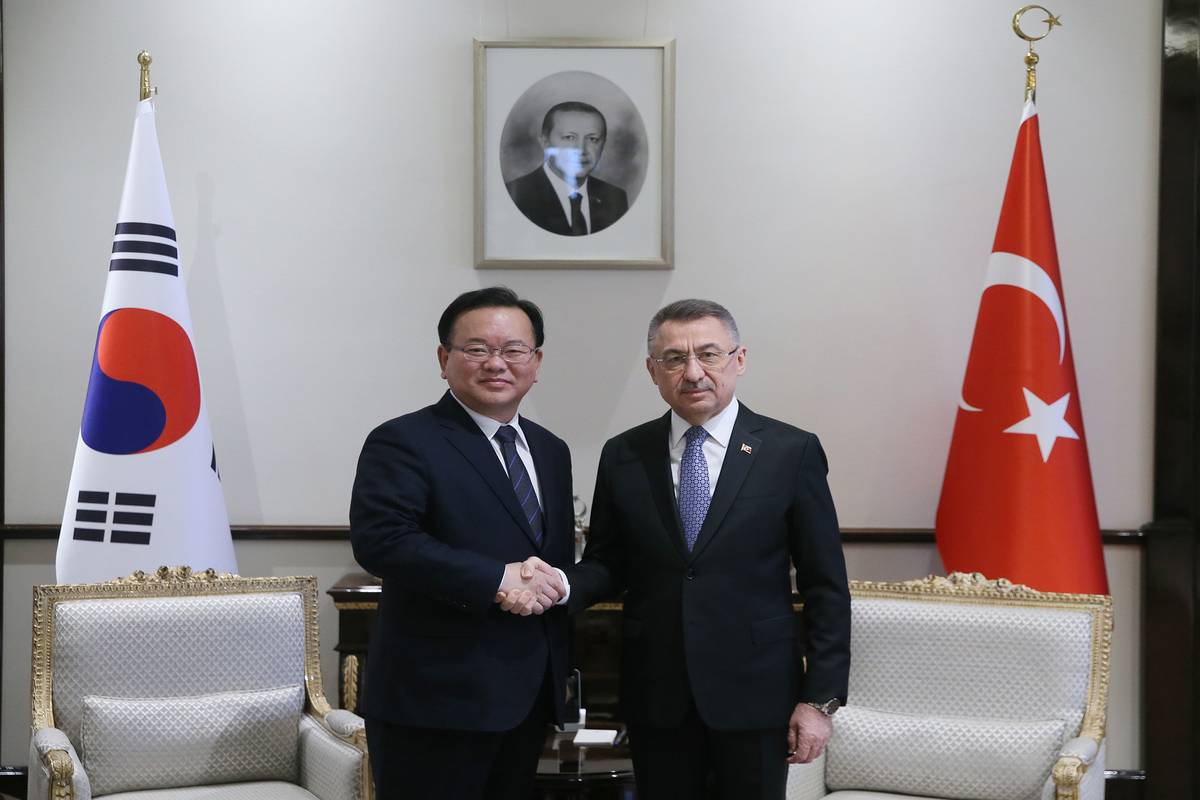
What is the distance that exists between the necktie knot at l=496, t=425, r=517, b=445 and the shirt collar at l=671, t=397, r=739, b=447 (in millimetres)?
335

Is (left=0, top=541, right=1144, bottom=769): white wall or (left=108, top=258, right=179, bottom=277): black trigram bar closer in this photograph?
(left=108, top=258, right=179, bottom=277): black trigram bar

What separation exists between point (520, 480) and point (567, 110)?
2.09 m

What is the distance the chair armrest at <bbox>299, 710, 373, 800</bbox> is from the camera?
2.93 meters

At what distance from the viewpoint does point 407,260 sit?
4.06 m

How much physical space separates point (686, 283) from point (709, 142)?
500 mm

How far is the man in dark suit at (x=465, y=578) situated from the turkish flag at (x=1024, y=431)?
1896 millimetres

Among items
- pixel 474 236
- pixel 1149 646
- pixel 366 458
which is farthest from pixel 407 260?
pixel 1149 646

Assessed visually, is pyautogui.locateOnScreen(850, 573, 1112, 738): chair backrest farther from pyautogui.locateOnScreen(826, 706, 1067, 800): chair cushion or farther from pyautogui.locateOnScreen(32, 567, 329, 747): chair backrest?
pyautogui.locateOnScreen(32, 567, 329, 747): chair backrest

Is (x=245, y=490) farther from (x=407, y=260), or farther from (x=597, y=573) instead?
(x=597, y=573)

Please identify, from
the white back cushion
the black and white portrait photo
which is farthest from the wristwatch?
the black and white portrait photo

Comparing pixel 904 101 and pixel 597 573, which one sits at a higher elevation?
pixel 904 101

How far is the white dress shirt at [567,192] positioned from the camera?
406 cm

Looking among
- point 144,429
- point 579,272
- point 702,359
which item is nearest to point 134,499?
point 144,429

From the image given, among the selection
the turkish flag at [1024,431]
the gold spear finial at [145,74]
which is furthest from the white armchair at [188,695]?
the turkish flag at [1024,431]
